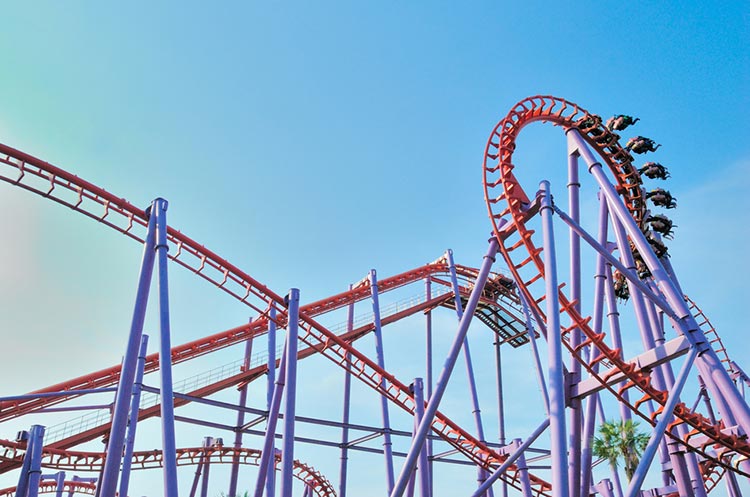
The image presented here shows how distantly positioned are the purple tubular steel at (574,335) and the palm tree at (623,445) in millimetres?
1007

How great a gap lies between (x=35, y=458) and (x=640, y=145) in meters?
10.8

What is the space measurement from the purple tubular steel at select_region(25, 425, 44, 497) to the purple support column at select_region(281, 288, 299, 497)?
3075mm

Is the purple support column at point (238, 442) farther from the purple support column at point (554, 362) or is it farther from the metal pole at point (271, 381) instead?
the purple support column at point (554, 362)

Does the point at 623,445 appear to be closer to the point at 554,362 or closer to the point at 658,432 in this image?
the point at 658,432

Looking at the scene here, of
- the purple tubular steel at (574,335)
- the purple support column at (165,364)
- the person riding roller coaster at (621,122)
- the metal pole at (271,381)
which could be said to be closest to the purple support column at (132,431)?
the purple support column at (165,364)

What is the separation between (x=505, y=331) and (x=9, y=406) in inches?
479

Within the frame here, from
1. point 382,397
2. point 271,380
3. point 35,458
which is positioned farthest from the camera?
point 382,397

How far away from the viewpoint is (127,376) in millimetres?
7004

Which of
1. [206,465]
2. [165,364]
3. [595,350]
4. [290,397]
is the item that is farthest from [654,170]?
[206,465]

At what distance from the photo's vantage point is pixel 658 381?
9570 millimetres

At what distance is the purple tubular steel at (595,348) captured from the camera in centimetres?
844

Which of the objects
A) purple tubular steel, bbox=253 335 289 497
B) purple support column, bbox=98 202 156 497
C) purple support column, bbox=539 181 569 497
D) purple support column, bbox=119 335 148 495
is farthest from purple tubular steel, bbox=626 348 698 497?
purple support column, bbox=119 335 148 495

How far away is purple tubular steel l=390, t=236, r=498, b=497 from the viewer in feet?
25.8

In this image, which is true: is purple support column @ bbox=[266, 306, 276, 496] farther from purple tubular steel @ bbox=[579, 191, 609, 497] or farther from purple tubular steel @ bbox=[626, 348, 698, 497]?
purple tubular steel @ bbox=[626, 348, 698, 497]
